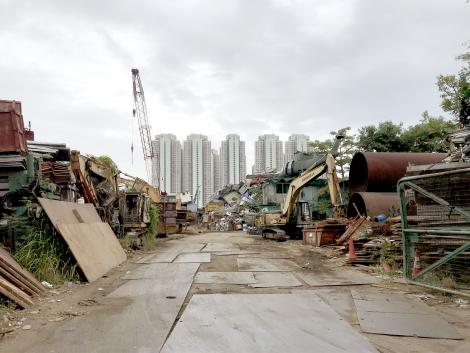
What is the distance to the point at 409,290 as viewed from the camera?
25.0 ft

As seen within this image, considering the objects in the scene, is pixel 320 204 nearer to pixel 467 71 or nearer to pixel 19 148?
pixel 467 71

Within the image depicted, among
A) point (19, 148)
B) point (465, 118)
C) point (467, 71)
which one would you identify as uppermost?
point (467, 71)

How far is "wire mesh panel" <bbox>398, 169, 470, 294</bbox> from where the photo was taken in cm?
689

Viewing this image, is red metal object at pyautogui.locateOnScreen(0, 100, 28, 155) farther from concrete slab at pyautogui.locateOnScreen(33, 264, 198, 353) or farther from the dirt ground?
concrete slab at pyautogui.locateOnScreen(33, 264, 198, 353)

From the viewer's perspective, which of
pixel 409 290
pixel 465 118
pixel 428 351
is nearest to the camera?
pixel 428 351

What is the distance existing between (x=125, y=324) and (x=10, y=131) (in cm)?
581

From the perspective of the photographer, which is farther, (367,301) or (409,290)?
(409,290)

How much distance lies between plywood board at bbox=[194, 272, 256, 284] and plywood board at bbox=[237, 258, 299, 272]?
892mm

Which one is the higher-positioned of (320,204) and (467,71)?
(467,71)

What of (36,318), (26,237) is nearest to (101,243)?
(26,237)

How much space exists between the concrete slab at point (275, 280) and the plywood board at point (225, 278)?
0.59 ft

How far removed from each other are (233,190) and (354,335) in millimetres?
66504

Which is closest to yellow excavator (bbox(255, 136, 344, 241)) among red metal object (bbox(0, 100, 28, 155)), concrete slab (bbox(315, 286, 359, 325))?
concrete slab (bbox(315, 286, 359, 325))

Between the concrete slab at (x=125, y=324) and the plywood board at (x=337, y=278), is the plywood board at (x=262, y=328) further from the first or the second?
the plywood board at (x=337, y=278)
